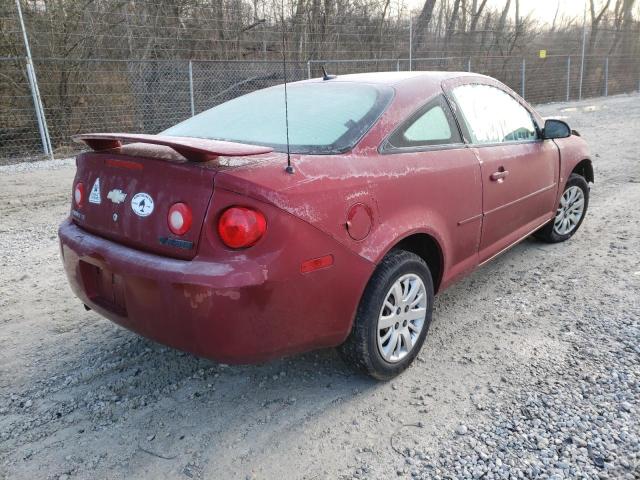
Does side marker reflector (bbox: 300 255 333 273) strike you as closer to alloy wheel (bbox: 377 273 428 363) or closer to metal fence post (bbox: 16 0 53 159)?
alloy wheel (bbox: 377 273 428 363)

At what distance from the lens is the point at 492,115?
370 centimetres

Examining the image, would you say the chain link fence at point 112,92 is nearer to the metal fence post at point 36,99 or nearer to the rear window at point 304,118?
the metal fence post at point 36,99

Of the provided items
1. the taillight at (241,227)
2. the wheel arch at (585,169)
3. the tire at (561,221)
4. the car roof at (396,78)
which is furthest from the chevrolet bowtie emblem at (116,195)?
the wheel arch at (585,169)

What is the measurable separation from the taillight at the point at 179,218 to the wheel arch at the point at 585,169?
3991 millimetres

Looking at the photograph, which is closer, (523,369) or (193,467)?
(193,467)

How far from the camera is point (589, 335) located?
3.19 m

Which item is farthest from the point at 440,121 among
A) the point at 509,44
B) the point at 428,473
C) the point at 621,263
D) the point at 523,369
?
the point at 509,44

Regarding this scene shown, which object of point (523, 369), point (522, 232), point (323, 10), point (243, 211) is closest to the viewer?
point (243, 211)

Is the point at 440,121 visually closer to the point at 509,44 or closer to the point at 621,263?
the point at 621,263

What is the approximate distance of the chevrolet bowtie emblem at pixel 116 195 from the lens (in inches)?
96.7

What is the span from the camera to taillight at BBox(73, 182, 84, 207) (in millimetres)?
2730

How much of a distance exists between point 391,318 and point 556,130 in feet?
7.79

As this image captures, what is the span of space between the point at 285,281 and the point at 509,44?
22.3 m

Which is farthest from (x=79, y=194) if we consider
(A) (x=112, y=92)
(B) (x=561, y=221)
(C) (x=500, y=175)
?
(A) (x=112, y=92)
